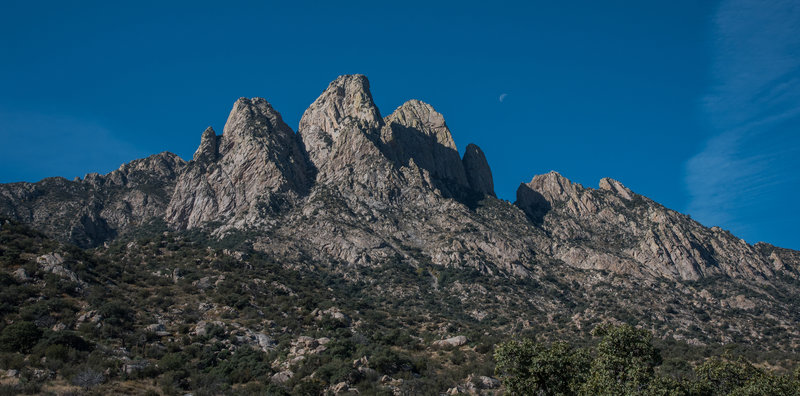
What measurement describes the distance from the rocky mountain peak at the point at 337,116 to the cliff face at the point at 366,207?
2.20ft

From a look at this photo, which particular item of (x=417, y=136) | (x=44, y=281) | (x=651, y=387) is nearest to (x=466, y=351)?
(x=651, y=387)

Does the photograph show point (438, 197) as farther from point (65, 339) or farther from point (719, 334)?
point (65, 339)

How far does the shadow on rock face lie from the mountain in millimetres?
765

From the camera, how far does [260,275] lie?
74.4m

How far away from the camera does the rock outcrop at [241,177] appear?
137 metres

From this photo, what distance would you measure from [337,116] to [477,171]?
63.2m

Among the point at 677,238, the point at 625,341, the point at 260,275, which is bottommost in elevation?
the point at 625,341

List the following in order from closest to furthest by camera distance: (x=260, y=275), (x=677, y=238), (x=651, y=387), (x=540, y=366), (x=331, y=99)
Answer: (x=651, y=387), (x=540, y=366), (x=260, y=275), (x=677, y=238), (x=331, y=99)

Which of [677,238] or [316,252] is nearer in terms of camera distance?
[316,252]

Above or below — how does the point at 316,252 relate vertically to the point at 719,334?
above

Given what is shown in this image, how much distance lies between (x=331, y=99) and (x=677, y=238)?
132 metres

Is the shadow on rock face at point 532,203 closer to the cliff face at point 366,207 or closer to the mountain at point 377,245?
the cliff face at point 366,207

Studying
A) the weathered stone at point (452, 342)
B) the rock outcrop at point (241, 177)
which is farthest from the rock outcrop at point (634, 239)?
the rock outcrop at point (241, 177)

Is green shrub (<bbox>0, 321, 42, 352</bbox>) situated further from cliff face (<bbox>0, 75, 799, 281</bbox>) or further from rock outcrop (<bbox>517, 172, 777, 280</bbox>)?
rock outcrop (<bbox>517, 172, 777, 280</bbox>)
